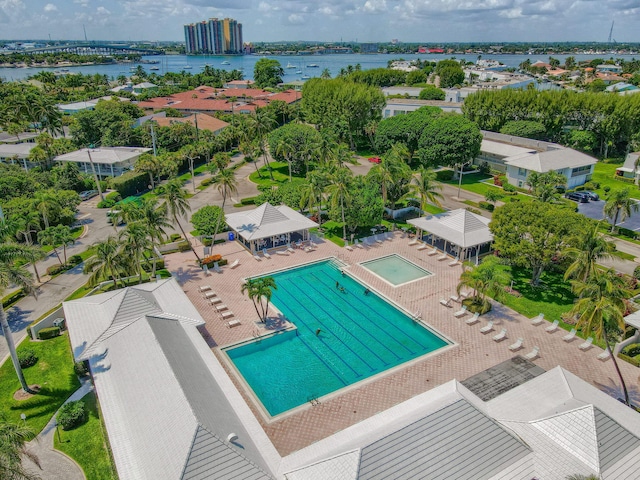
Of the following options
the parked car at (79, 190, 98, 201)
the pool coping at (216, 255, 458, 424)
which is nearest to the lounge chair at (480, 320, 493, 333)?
the pool coping at (216, 255, 458, 424)

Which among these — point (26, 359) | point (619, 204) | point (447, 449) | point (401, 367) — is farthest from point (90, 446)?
point (619, 204)

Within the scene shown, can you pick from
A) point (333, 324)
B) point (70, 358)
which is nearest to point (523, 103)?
point (333, 324)

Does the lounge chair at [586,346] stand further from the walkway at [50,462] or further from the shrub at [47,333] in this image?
the shrub at [47,333]

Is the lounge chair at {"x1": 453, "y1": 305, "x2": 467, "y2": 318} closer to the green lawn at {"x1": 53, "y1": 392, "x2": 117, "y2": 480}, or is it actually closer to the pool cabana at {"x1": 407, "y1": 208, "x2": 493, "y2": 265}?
the pool cabana at {"x1": 407, "y1": 208, "x2": 493, "y2": 265}

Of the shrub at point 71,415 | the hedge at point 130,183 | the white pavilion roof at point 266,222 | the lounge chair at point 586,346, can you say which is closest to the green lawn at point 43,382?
the shrub at point 71,415

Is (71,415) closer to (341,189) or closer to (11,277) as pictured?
(11,277)

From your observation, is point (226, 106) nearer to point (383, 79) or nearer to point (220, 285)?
point (383, 79)
